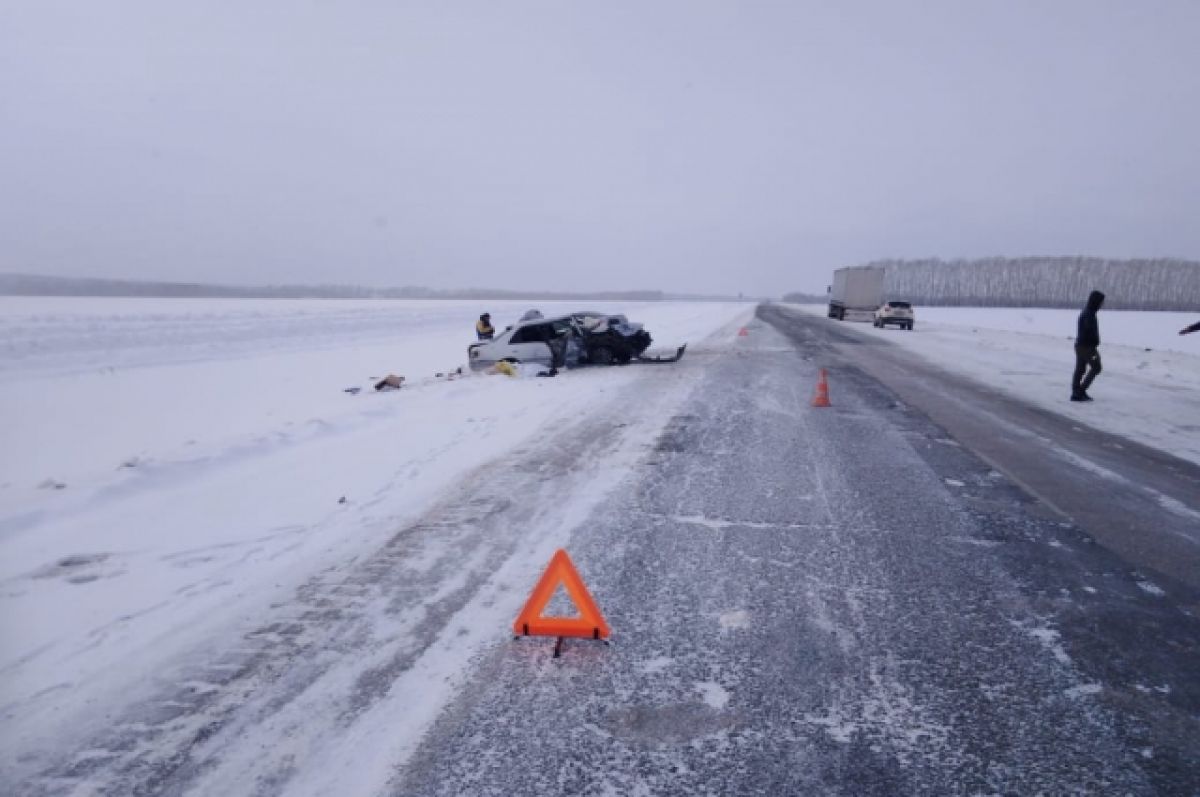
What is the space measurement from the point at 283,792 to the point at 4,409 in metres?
13.9

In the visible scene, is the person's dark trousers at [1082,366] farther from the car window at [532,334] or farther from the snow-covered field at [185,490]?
the car window at [532,334]

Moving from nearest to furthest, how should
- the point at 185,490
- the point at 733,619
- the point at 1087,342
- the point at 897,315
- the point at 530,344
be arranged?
1. the point at 733,619
2. the point at 185,490
3. the point at 1087,342
4. the point at 530,344
5. the point at 897,315

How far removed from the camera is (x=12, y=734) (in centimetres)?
276

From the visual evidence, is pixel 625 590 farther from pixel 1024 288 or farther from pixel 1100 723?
pixel 1024 288

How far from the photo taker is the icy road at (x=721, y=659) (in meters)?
2.46

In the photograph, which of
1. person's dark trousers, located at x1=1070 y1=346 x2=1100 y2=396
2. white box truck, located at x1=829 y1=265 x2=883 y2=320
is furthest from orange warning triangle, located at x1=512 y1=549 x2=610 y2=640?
white box truck, located at x1=829 y1=265 x2=883 y2=320

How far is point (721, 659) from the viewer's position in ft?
10.5

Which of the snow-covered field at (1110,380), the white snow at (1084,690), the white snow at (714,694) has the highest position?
the snow-covered field at (1110,380)

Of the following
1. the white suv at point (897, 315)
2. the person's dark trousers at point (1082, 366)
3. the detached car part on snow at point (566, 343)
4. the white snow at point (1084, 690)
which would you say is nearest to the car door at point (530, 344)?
the detached car part on snow at point (566, 343)

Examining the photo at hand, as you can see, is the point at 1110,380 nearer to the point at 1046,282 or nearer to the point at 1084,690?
the point at 1084,690

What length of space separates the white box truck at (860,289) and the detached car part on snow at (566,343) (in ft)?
87.9

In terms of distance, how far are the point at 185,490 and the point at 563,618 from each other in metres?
5.12

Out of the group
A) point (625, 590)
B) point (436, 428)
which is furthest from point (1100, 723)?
point (436, 428)

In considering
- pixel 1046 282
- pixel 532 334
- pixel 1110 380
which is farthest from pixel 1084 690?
pixel 1046 282
